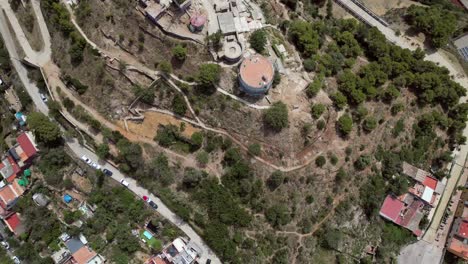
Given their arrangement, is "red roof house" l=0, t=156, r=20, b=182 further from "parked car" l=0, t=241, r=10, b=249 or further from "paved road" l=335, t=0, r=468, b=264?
"paved road" l=335, t=0, r=468, b=264

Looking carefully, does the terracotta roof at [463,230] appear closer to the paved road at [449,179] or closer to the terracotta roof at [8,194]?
the paved road at [449,179]

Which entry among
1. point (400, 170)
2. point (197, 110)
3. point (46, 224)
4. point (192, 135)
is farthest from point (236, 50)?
point (46, 224)

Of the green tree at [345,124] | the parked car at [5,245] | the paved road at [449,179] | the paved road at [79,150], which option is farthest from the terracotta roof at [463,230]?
the parked car at [5,245]

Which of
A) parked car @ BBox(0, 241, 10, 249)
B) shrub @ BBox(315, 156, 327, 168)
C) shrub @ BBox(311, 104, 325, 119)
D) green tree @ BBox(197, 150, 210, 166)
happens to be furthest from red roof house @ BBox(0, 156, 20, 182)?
shrub @ BBox(311, 104, 325, 119)

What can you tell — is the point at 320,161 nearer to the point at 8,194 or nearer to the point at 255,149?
the point at 255,149

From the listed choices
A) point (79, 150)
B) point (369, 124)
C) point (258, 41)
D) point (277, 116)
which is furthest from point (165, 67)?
point (369, 124)

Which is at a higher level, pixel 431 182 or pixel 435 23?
pixel 435 23

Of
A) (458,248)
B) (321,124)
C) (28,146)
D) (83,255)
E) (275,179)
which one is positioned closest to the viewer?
(275,179)
